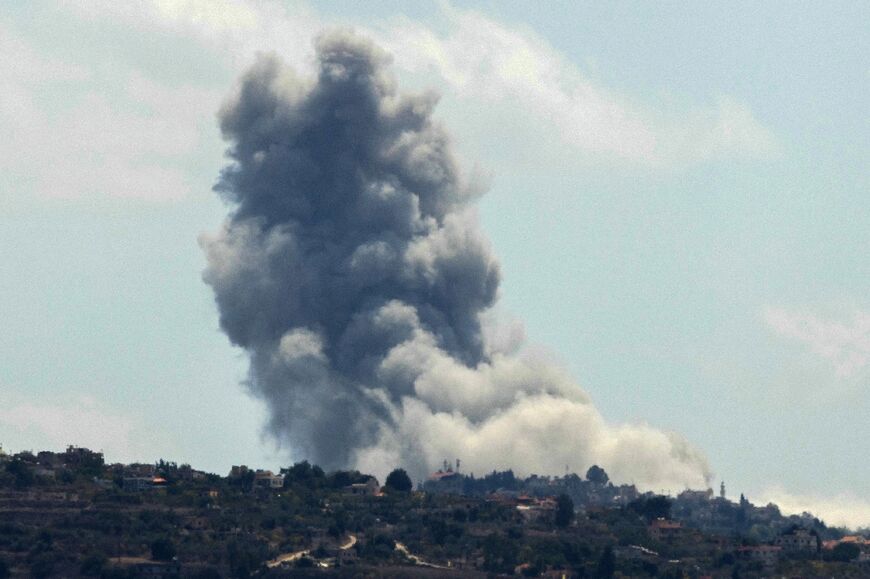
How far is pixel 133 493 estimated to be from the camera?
637 feet

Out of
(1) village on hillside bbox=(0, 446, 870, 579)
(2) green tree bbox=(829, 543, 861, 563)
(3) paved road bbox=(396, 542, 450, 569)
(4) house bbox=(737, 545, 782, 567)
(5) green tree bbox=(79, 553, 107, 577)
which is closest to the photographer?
(5) green tree bbox=(79, 553, 107, 577)

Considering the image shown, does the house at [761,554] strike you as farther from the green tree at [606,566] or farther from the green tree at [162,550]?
the green tree at [162,550]

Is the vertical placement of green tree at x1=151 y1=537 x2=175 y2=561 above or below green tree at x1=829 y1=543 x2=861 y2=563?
below

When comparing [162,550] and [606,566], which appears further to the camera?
[606,566]

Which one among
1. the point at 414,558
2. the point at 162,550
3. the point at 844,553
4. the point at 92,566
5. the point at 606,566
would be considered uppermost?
the point at 844,553

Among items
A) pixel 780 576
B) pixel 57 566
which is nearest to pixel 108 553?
pixel 57 566

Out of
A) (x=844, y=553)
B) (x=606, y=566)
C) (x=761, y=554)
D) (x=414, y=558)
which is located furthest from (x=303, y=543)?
(x=844, y=553)

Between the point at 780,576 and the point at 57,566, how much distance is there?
48462mm

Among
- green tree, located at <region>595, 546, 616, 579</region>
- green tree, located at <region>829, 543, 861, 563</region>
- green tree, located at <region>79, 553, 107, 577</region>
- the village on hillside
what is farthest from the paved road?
green tree, located at <region>829, 543, 861, 563</region>

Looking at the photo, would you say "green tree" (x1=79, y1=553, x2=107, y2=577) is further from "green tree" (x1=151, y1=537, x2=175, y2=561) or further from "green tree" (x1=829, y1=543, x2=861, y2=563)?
"green tree" (x1=829, y1=543, x2=861, y2=563)

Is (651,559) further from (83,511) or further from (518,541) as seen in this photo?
(83,511)

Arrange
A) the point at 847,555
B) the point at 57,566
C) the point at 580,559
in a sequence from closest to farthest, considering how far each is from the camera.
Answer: the point at 57,566, the point at 580,559, the point at 847,555

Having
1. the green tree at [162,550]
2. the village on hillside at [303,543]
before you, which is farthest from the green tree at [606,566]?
the green tree at [162,550]

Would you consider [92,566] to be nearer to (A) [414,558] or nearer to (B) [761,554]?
(A) [414,558]
